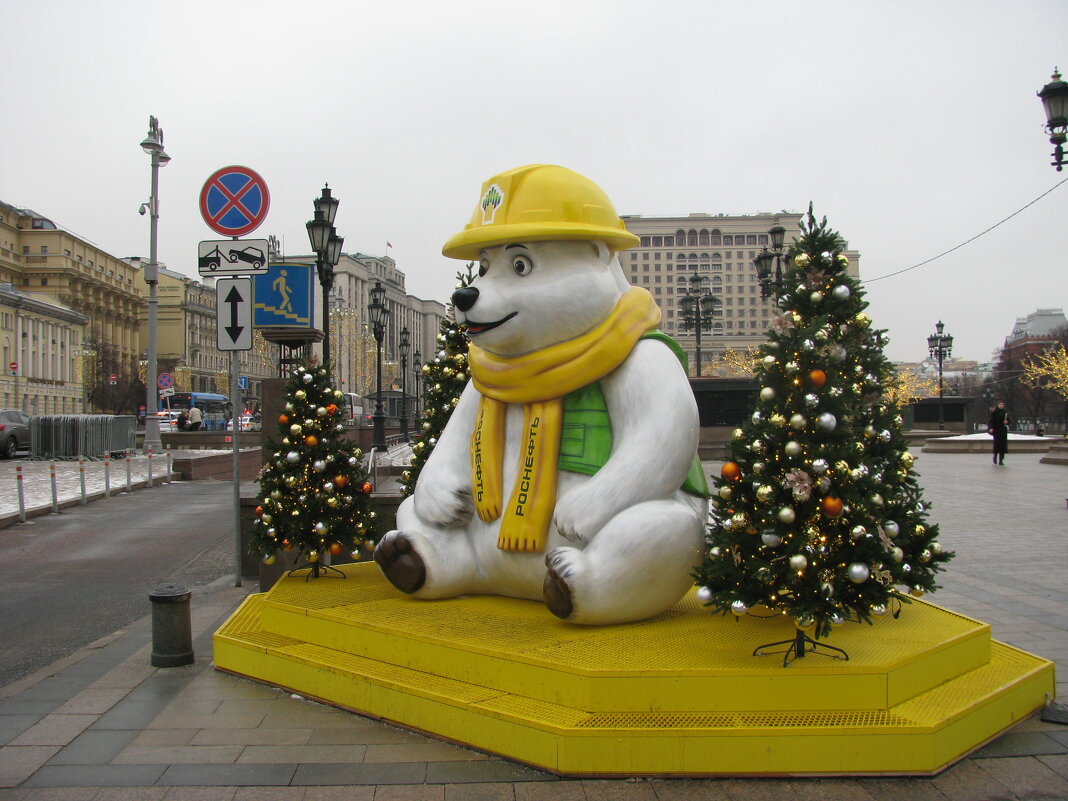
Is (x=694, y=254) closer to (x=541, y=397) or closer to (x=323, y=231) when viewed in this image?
(x=323, y=231)

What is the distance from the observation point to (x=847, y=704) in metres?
3.57

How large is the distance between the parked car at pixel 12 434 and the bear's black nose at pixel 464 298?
81.6ft

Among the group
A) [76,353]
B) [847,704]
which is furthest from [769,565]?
[76,353]

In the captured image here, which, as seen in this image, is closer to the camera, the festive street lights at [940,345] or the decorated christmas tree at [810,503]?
the decorated christmas tree at [810,503]

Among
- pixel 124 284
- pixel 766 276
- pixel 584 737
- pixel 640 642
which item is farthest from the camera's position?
pixel 124 284

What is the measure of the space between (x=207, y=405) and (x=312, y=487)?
54367mm

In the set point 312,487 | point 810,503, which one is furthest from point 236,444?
Answer: point 810,503

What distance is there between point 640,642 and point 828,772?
3.18 ft

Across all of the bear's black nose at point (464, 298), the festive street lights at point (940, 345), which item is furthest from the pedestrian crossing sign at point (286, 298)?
the festive street lights at point (940, 345)

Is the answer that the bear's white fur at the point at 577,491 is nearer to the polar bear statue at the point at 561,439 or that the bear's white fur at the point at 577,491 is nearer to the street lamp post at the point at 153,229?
the polar bear statue at the point at 561,439

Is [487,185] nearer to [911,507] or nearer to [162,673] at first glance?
[911,507]

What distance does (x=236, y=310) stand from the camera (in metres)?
7.15

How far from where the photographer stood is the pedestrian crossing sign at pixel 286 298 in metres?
8.83

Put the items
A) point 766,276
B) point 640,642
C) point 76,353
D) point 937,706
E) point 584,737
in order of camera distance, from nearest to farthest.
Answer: point 584,737 → point 937,706 → point 640,642 → point 766,276 → point 76,353
